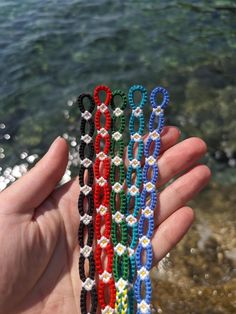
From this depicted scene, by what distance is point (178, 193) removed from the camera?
331 centimetres

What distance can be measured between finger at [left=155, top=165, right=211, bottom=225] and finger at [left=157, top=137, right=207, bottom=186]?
0.11 metres

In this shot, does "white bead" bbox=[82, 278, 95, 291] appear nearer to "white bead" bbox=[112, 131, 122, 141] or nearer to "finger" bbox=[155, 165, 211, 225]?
"finger" bbox=[155, 165, 211, 225]

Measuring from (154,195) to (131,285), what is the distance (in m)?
0.73

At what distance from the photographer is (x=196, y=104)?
20.0ft

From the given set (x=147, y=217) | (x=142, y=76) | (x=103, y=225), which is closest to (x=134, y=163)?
(x=147, y=217)

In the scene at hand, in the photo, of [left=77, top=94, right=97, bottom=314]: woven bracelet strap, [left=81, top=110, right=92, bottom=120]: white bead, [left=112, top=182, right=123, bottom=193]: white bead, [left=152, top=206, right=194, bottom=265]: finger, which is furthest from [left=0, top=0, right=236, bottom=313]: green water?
[left=81, top=110, right=92, bottom=120]: white bead

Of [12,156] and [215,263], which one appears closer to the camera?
[215,263]

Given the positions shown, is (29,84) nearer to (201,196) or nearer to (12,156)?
(12,156)

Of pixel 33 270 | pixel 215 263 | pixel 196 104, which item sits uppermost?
pixel 33 270

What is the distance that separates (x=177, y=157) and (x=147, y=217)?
59 cm

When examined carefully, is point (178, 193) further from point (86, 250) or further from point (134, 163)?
point (86, 250)

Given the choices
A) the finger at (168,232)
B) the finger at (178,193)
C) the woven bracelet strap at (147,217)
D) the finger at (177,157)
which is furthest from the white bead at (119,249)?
the finger at (177,157)

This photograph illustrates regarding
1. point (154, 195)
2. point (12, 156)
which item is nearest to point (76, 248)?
point (154, 195)

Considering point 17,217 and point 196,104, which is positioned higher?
point 17,217
